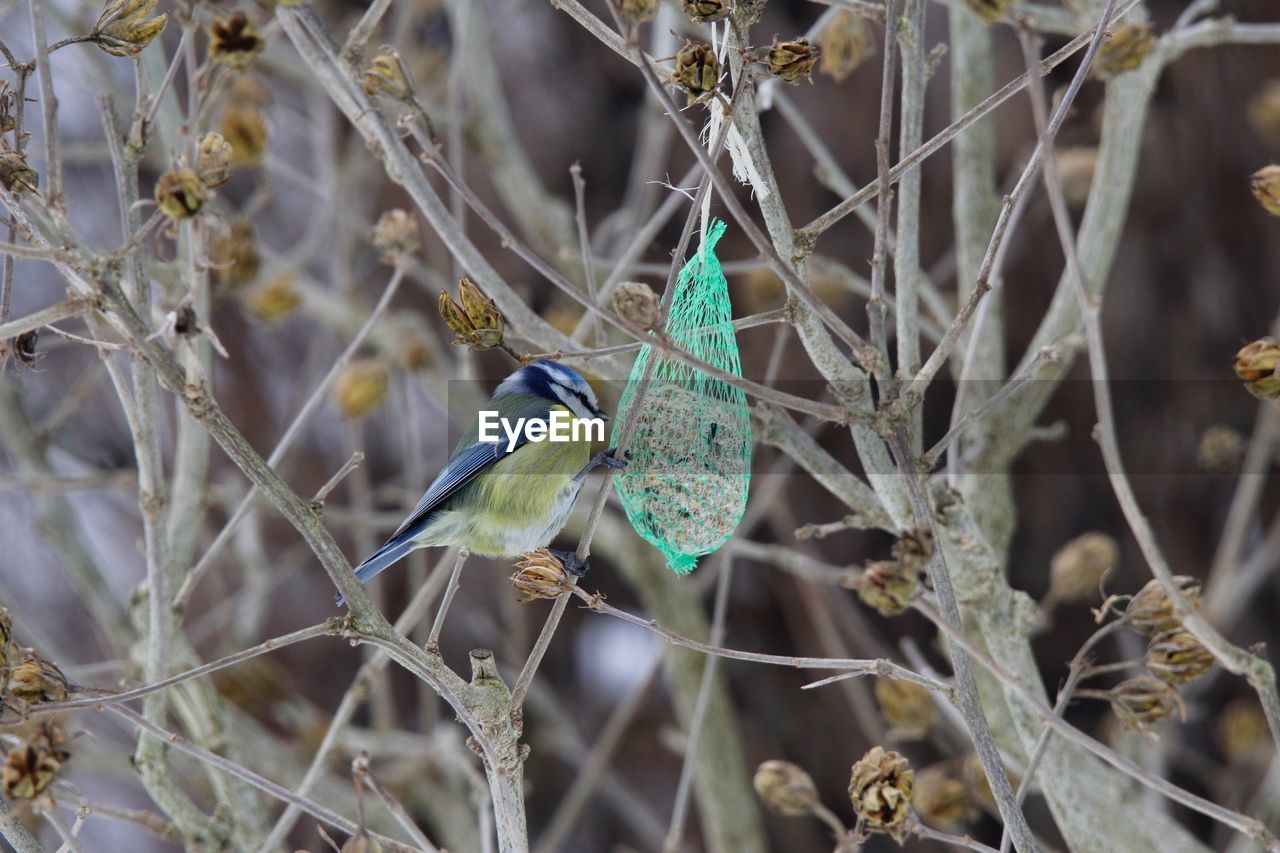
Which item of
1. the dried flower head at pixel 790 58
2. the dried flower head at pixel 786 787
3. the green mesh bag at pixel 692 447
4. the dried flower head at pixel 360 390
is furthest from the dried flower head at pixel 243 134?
the dried flower head at pixel 786 787

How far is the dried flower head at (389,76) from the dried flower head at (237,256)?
66 cm

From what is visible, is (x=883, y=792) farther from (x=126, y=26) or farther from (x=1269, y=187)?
(x=126, y=26)

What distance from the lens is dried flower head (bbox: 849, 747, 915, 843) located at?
1.60 meters

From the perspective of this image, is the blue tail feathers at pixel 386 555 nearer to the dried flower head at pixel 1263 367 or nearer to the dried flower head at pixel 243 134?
the dried flower head at pixel 243 134

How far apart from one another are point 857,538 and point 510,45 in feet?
8.30

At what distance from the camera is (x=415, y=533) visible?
2.47 meters

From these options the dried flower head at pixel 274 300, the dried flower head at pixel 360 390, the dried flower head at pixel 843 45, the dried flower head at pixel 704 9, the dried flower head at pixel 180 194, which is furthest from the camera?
the dried flower head at pixel 360 390

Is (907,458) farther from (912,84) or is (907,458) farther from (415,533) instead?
(415,533)

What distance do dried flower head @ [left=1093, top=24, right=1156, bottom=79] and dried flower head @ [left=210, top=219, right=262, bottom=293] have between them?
1678 mm

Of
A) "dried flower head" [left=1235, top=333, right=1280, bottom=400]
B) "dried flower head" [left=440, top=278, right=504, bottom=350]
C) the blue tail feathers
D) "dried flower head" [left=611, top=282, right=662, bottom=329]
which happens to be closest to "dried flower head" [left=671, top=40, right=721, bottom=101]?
"dried flower head" [left=611, top=282, right=662, bottom=329]

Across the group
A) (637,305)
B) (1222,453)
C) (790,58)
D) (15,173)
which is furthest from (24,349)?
(1222,453)

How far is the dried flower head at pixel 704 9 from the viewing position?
4.87 ft

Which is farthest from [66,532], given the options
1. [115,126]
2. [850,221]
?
[850,221]

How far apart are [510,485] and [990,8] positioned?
1.32 metres
